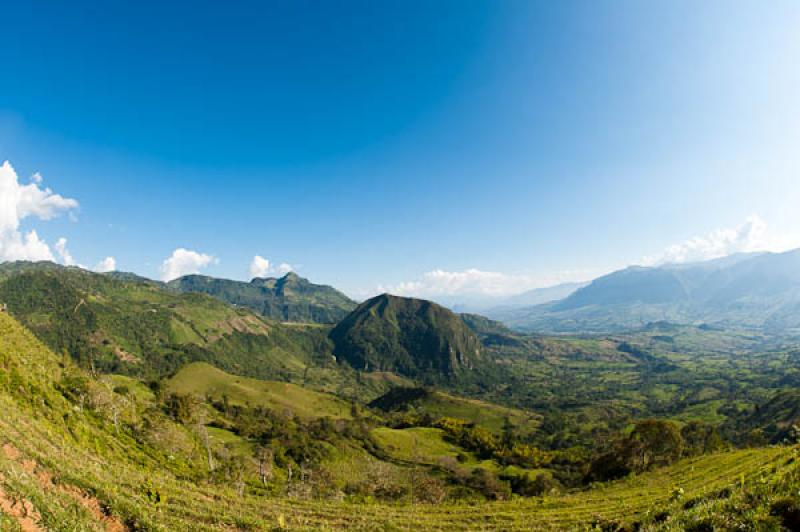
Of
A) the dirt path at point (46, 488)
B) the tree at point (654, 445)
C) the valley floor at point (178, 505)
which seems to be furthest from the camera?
the tree at point (654, 445)

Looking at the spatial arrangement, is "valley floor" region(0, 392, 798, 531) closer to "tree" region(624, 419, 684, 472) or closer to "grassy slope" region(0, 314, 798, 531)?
"grassy slope" region(0, 314, 798, 531)

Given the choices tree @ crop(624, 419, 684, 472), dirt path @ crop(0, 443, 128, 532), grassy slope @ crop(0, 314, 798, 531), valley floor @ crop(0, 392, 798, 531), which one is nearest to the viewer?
dirt path @ crop(0, 443, 128, 532)

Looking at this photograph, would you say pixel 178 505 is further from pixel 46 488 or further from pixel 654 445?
pixel 654 445

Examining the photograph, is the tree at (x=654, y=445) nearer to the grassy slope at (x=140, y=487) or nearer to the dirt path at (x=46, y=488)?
the grassy slope at (x=140, y=487)

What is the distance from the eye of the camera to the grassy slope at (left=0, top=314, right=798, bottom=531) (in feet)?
60.6

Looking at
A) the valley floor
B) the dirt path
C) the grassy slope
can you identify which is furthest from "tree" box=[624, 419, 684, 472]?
the dirt path

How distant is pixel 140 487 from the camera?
89.9 feet

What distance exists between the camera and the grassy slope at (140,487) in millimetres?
18484

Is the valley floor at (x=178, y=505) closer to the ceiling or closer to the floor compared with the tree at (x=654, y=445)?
closer to the ceiling

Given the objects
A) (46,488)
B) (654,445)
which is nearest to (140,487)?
(46,488)

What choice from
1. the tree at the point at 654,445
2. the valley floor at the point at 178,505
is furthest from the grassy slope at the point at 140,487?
the tree at the point at 654,445

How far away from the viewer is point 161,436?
219 feet

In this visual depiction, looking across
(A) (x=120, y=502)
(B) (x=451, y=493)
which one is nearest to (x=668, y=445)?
(B) (x=451, y=493)

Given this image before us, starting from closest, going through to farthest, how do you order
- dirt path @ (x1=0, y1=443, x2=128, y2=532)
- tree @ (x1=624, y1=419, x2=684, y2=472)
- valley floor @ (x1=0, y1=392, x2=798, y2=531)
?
dirt path @ (x1=0, y1=443, x2=128, y2=532) → valley floor @ (x1=0, y1=392, x2=798, y2=531) → tree @ (x1=624, y1=419, x2=684, y2=472)
